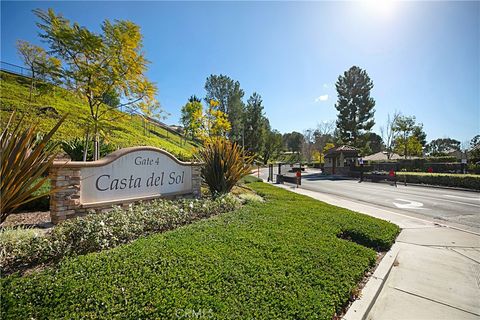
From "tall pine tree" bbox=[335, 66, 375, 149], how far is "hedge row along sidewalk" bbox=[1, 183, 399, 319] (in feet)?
129

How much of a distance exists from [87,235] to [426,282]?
510 centimetres

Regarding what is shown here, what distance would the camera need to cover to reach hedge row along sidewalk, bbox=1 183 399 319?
6.80 ft

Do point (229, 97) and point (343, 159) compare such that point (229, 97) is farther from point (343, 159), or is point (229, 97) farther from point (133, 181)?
point (133, 181)

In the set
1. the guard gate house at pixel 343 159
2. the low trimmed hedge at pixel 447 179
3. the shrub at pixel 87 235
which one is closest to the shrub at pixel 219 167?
the shrub at pixel 87 235

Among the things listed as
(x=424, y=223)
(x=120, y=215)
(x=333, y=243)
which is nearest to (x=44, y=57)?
(x=120, y=215)

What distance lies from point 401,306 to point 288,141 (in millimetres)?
75977

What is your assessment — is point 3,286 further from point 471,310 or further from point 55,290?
point 471,310

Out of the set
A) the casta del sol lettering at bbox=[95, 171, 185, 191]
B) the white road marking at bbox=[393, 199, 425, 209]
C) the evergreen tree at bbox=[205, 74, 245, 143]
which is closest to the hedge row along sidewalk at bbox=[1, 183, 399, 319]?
the casta del sol lettering at bbox=[95, 171, 185, 191]

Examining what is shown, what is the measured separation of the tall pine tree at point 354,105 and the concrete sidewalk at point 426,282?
121 ft

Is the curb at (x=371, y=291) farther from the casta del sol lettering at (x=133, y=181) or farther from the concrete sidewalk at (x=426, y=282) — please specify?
the casta del sol lettering at (x=133, y=181)

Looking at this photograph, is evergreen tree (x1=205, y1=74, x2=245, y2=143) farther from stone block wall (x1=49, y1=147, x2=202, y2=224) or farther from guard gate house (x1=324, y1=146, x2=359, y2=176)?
stone block wall (x1=49, y1=147, x2=202, y2=224)

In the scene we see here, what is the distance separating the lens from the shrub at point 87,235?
2.89m

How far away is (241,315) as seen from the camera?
6.95ft

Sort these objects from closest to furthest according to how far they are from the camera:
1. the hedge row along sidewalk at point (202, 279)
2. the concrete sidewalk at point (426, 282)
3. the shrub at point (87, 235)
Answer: the hedge row along sidewalk at point (202, 279) < the concrete sidewalk at point (426, 282) < the shrub at point (87, 235)
